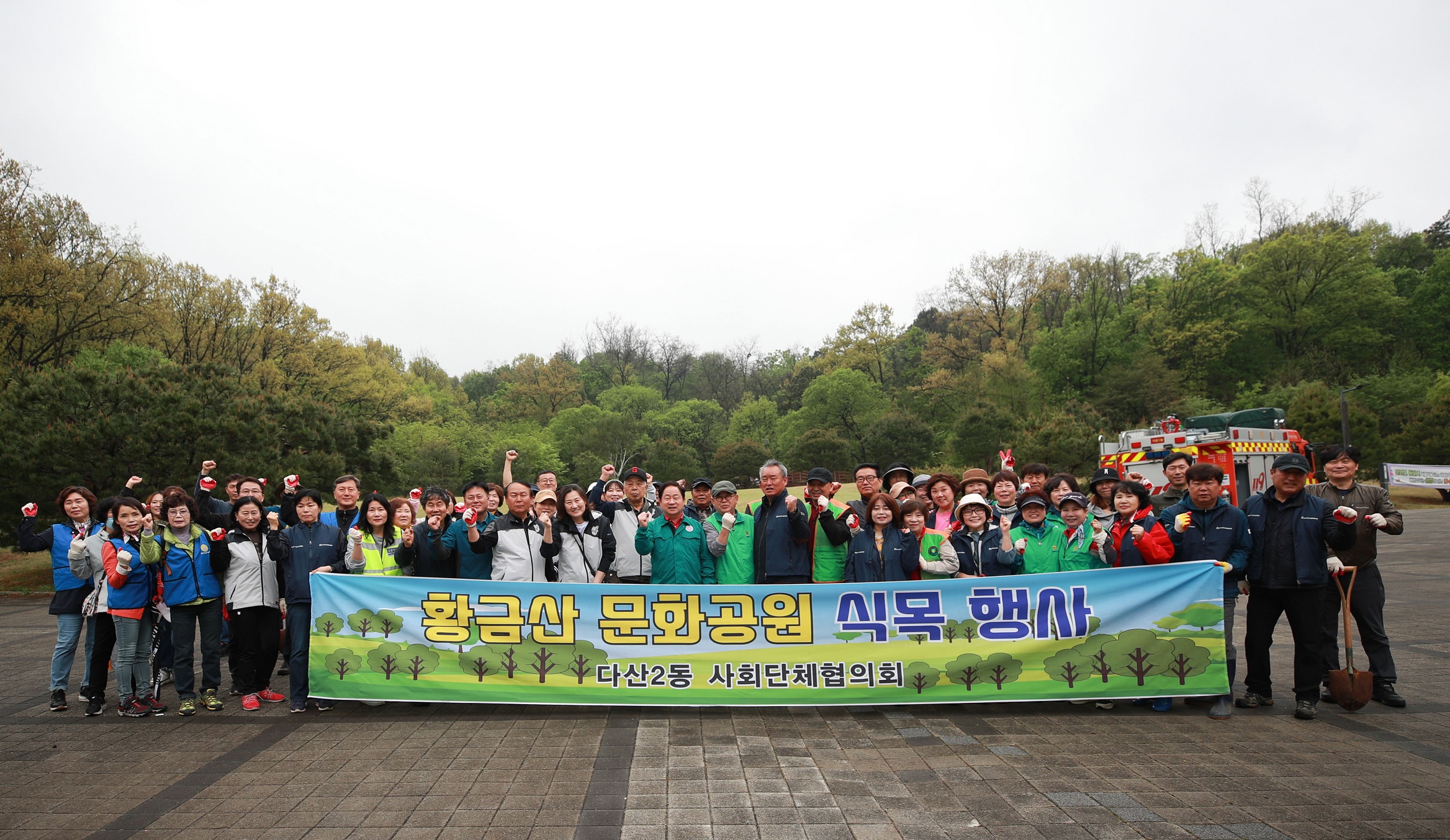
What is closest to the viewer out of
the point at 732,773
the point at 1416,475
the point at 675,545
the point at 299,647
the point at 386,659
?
the point at 732,773

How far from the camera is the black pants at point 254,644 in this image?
6039 mm

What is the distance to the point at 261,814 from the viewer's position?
3.95 meters

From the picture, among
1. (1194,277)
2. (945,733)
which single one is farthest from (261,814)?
(1194,277)

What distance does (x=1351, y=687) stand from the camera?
5348 millimetres

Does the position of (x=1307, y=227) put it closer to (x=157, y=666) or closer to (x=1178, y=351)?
(x=1178, y=351)

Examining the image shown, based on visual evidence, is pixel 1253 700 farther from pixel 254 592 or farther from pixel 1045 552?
pixel 254 592

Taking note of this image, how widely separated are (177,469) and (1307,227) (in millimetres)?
61477

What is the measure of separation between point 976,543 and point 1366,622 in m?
2.96

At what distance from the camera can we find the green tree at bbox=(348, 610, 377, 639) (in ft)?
18.8

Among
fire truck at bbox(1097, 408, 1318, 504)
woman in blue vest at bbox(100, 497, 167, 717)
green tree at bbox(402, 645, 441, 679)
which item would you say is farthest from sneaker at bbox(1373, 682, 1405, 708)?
woman in blue vest at bbox(100, 497, 167, 717)

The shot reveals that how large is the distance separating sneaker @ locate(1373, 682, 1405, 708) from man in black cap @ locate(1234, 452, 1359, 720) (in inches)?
22.6

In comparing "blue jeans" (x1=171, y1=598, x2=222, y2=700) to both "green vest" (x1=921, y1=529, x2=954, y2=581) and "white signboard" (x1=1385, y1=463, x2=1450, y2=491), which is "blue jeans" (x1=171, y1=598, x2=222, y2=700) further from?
"white signboard" (x1=1385, y1=463, x2=1450, y2=491)

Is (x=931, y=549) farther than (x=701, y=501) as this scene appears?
No

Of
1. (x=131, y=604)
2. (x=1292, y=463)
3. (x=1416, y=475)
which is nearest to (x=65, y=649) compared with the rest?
(x=131, y=604)
